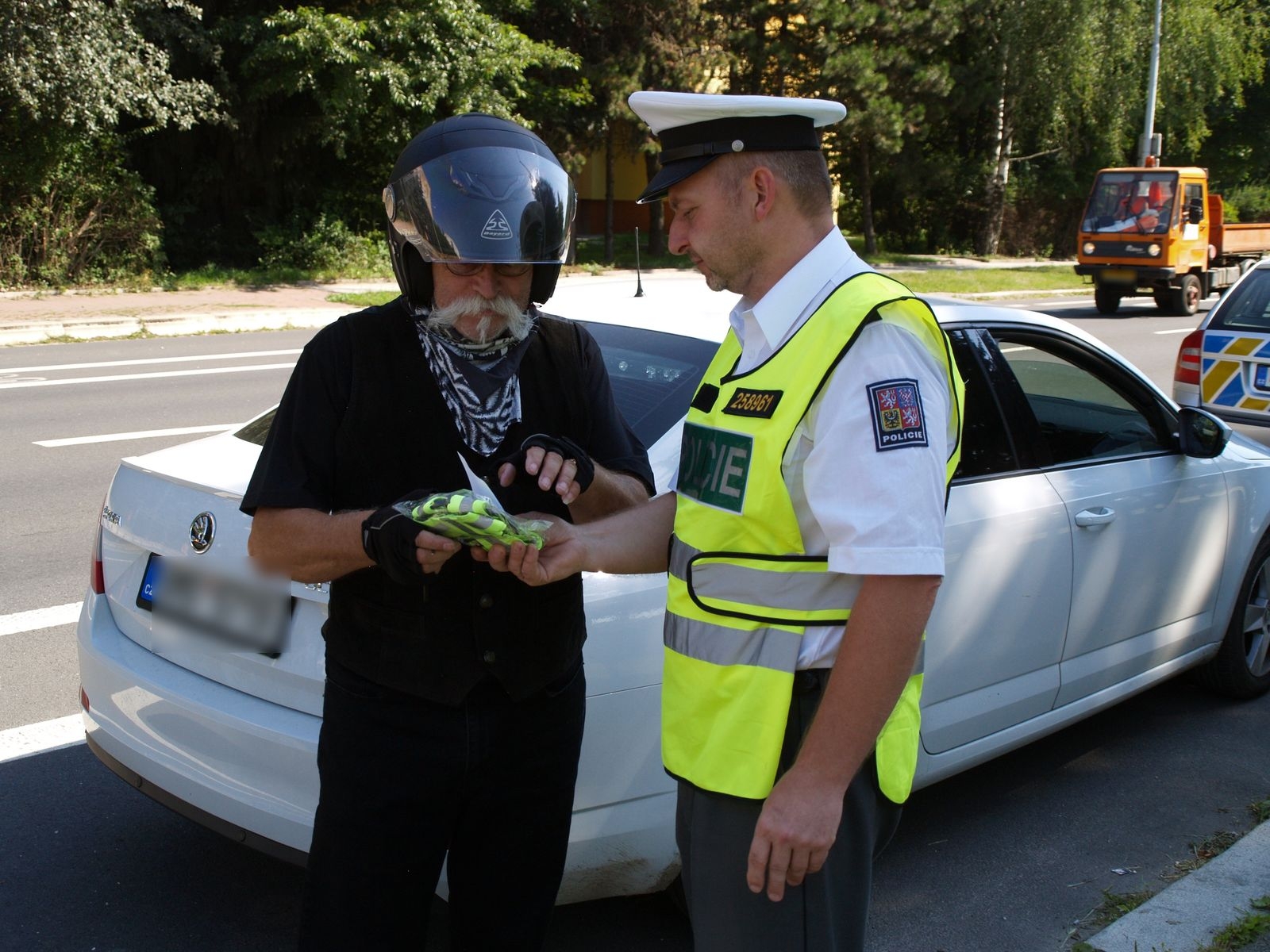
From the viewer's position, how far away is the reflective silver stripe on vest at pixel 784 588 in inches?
68.8

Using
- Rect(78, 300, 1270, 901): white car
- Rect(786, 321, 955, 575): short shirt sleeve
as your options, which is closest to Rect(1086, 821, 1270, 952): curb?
Rect(78, 300, 1270, 901): white car

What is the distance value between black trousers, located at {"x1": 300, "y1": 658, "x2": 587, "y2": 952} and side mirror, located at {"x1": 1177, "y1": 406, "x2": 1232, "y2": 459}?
261cm

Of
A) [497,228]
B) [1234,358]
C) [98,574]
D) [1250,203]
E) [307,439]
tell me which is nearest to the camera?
[307,439]

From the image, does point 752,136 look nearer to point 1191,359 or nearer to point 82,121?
point 1191,359

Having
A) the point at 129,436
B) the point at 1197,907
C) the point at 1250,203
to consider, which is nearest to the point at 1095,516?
the point at 1197,907

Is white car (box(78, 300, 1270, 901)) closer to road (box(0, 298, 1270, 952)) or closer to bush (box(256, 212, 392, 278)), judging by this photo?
road (box(0, 298, 1270, 952))

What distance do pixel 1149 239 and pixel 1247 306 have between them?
535 inches

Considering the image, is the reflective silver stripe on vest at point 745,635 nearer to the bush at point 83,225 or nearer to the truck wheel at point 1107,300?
the bush at point 83,225

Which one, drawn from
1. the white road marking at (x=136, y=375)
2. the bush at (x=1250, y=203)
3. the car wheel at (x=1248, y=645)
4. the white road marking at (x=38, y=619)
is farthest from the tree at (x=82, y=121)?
the bush at (x=1250, y=203)

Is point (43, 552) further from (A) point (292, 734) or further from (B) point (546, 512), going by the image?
(B) point (546, 512)

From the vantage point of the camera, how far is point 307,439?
6.49 ft

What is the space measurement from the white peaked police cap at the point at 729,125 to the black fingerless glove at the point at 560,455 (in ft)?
1.52

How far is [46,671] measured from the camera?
445 centimetres

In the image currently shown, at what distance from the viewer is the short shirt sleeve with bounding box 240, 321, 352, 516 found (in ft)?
6.43
